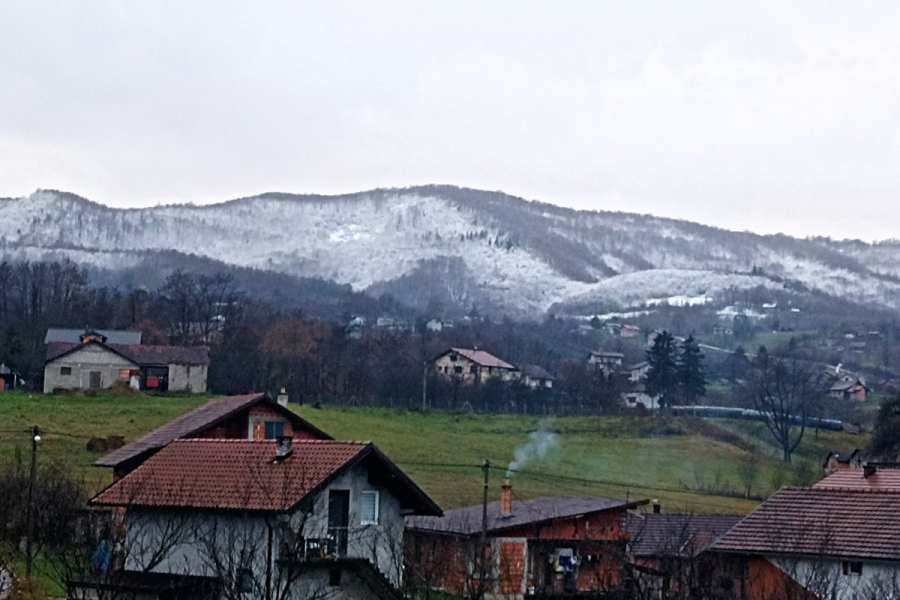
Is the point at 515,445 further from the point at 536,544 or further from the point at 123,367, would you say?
the point at 536,544

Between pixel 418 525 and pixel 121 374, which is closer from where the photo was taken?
pixel 418 525

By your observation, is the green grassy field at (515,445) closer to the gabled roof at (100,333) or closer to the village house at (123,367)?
the village house at (123,367)

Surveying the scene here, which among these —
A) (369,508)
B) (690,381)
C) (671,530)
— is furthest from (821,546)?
(690,381)

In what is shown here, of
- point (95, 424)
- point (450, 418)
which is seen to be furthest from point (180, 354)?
point (95, 424)

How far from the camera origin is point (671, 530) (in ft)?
164

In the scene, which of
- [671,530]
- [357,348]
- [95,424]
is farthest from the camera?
[357,348]

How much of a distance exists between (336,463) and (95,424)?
113ft

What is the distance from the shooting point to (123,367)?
8594 centimetres

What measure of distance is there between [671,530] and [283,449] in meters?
19.7

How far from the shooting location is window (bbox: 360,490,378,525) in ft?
114

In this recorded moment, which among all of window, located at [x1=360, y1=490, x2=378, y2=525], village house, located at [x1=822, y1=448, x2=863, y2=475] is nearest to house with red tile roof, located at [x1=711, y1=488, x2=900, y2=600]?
window, located at [x1=360, y1=490, x2=378, y2=525]

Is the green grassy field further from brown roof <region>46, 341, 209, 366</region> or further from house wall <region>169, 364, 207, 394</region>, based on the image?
brown roof <region>46, 341, 209, 366</region>

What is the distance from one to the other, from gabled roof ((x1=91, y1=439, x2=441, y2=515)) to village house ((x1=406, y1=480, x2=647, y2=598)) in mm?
6977

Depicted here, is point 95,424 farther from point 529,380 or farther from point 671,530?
point 529,380
